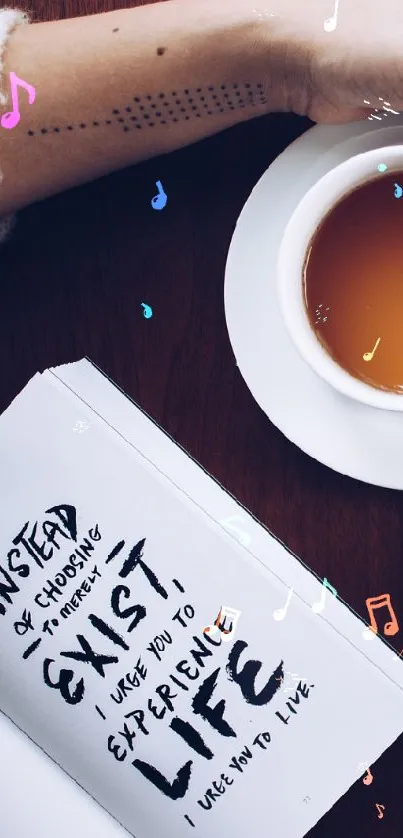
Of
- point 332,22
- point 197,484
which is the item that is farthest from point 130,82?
point 197,484

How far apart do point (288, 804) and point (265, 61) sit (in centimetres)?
64

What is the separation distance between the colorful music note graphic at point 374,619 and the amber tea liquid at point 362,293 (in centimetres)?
19

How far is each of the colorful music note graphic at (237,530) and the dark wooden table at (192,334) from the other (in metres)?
0.02

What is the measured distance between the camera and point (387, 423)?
0.54 metres

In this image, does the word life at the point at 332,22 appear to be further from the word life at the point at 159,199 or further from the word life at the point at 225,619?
the word life at the point at 225,619

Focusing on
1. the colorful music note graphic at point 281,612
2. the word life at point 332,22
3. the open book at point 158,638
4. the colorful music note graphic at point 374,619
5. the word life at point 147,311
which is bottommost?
the open book at point 158,638

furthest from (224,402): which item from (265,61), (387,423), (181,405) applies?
(265,61)

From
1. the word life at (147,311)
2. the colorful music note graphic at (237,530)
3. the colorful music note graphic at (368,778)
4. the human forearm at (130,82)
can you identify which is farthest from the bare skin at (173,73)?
the colorful music note graphic at (368,778)

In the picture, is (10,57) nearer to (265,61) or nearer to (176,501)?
(265,61)

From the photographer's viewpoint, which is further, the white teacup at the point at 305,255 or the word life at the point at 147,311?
the word life at the point at 147,311

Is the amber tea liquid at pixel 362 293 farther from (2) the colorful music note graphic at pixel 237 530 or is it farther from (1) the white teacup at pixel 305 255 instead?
(2) the colorful music note graphic at pixel 237 530

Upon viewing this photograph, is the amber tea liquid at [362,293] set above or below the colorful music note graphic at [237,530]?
above

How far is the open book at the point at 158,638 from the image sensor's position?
0.59 meters

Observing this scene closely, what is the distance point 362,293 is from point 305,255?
0.06 m
